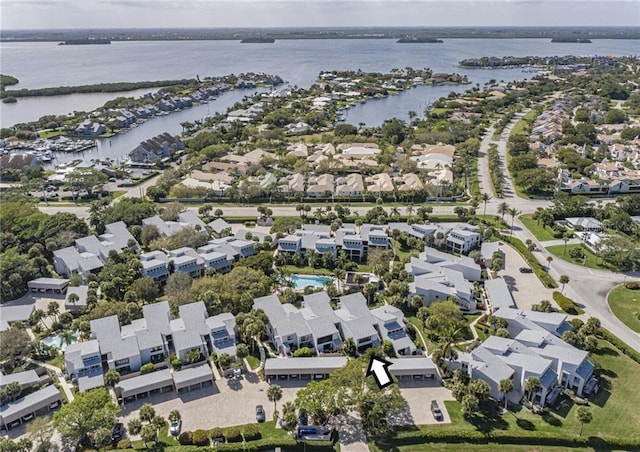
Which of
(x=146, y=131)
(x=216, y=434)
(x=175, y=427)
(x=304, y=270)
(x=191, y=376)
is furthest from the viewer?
(x=146, y=131)

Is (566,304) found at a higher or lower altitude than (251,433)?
higher

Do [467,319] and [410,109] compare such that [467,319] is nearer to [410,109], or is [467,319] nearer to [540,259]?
[540,259]

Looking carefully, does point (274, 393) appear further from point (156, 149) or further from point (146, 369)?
point (156, 149)

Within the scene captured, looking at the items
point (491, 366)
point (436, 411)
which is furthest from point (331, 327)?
point (491, 366)

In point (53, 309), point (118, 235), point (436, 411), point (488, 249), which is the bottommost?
point (436, 411)

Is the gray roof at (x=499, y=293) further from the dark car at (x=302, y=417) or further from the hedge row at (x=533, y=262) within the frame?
the dark car at (x=302, y=417)

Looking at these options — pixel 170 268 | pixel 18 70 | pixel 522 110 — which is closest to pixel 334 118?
pixel 522 110

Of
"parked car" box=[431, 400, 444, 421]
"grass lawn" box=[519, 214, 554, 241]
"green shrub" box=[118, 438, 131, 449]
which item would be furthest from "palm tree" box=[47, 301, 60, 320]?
"grass lawn" box=[519, 214, 554, 241]
